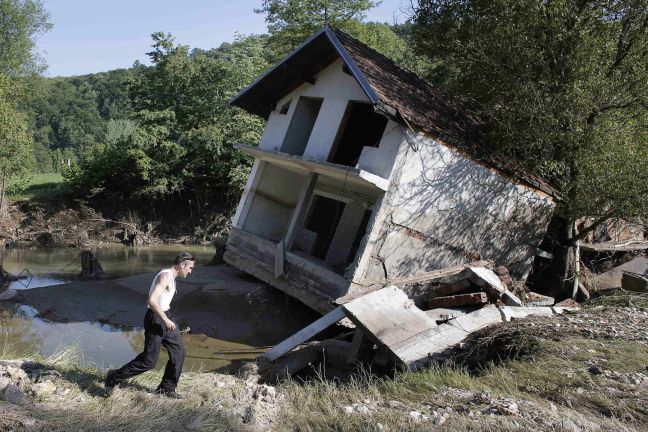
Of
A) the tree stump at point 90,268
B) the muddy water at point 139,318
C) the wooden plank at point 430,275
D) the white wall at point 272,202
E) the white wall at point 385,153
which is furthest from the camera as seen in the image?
the tree stump at point 90,268

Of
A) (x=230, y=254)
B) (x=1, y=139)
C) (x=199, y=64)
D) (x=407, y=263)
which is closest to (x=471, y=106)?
(x=407, y=263)

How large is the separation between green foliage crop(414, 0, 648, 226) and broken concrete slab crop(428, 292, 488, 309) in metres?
4.05

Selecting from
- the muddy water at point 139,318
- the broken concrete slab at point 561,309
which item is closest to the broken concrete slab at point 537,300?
the broken concrete slab at point 561,309

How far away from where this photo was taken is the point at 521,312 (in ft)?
35.8

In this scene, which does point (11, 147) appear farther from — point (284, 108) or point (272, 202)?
point (284, 108)

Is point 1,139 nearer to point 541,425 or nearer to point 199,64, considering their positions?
point 199,64

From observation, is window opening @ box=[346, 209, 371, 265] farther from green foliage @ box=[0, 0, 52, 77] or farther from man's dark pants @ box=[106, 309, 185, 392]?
green foliage @ box=[0, 0, 52, 77]

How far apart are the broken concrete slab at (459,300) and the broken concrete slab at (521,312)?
415mm

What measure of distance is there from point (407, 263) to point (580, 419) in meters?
7.15

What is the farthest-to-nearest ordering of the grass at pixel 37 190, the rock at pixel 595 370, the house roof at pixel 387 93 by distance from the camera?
the grass at pixel 37 190 → the house roof at pixel 387 93 → the rock at pixel 595 370

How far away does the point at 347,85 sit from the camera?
48.8 feet

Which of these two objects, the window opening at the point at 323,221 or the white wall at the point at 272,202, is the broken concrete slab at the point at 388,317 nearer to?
the window opening at the point at 323,221

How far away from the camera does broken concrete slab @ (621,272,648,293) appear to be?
13.6m

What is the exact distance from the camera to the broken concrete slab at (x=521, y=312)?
418 inches
